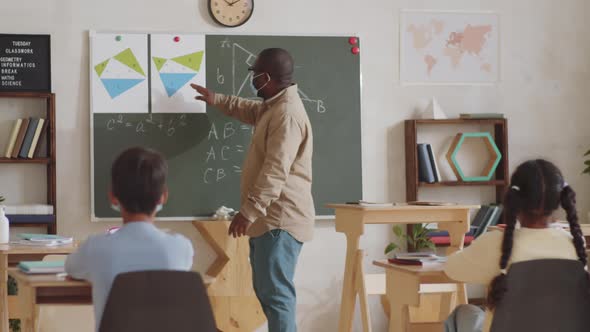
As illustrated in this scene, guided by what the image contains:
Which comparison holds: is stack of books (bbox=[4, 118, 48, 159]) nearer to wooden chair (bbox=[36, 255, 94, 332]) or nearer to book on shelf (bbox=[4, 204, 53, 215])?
book on shelf (bbox=[4, 204, 53, 215])

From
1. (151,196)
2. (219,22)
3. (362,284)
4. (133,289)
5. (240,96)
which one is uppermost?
(219,22)

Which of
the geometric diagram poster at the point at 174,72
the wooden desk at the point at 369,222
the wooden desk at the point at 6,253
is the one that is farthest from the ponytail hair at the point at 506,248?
the geometric diagram poster at the point at 174,72

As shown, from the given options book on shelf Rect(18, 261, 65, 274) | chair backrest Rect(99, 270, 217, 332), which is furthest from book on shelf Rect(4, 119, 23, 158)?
chair backrest Rect(99, 270, 217, 332)

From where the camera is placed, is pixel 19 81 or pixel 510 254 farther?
pixel 19 81

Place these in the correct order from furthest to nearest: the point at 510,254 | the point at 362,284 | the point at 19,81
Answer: the point at 19,81 → the point at 362,284 → the point at 510,254

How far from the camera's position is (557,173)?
9.02 feet

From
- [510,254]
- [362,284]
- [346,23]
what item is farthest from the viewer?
[346,23]

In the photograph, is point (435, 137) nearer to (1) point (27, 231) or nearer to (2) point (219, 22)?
(2) point (219, 22)

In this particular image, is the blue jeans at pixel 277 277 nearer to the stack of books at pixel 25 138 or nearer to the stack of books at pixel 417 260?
the stack of books at pixel 417 260

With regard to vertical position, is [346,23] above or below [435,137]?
above

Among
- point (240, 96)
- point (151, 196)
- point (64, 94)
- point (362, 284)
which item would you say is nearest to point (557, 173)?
point (151, 196)

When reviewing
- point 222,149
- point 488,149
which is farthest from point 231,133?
point 488,149

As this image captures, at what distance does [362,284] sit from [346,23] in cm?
175

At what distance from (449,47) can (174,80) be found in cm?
→ 172
